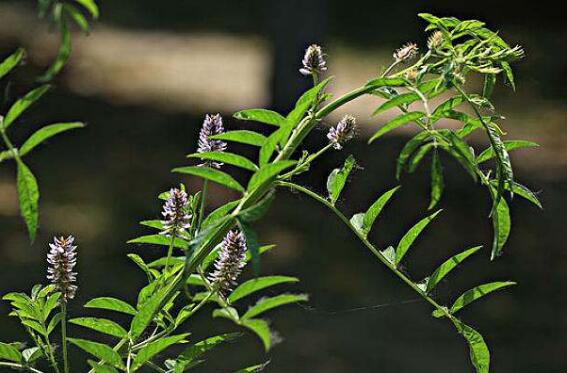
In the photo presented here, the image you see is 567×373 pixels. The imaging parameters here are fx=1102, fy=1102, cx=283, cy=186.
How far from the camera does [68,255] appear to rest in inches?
37.0

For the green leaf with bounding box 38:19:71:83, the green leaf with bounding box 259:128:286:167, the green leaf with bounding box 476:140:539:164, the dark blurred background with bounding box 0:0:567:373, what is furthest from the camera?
the dark blurred background with bounding box 0:0:567:373

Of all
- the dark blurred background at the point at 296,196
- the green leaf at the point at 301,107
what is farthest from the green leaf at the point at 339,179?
the dark blurred background at the point at 296,196

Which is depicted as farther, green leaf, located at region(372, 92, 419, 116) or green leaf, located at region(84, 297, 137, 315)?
green leaf, located at region(84, 297, 137, 315)

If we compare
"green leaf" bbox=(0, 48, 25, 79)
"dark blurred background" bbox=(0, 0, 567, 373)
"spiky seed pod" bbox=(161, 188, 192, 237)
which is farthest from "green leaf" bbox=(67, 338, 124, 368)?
"dark blurred background" bbox=(0, 0, 567, 373)

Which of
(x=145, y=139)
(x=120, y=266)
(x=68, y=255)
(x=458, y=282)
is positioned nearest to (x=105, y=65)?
(x=145, y=139)

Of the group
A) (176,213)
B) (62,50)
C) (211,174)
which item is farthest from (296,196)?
(62,50)

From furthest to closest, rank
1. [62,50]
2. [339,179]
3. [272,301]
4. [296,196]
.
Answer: [296,196], [339,179], [272,301], [62,50]

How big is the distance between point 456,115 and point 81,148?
6.69 metres

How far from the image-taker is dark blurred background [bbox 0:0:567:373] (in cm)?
524

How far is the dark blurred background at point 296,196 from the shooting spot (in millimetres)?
5238

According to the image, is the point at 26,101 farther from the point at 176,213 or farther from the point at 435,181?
the point at 435,181

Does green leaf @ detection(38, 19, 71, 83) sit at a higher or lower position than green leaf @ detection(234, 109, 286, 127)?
higher

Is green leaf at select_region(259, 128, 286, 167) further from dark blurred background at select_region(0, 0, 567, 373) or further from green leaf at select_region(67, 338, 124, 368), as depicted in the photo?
dark blurred background at select_region(0, 0, 567, 373)

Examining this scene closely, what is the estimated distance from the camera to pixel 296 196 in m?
5.37
